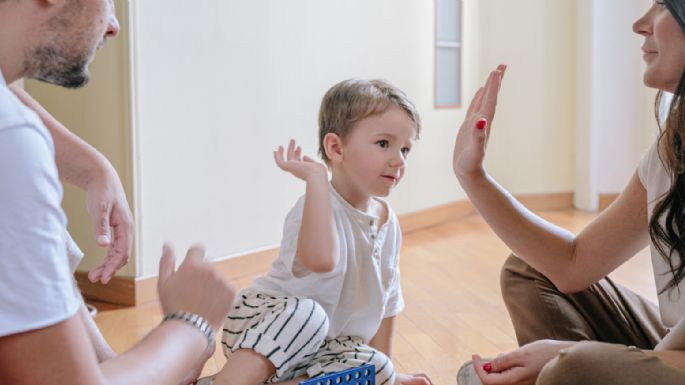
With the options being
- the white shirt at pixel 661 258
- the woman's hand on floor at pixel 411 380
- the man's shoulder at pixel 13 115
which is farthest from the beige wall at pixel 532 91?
the man's shoulder at pixel 13 115

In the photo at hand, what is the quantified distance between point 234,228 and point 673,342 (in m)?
2.24

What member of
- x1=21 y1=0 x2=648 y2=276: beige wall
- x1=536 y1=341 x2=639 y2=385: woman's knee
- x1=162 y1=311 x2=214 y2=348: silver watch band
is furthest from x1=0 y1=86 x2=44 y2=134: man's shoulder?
x1=21 y1=0 x2=648 y2=276: beige wall

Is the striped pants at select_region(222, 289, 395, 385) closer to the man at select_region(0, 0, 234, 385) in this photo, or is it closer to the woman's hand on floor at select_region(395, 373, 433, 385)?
the woman's hand on floor at select_region(395, 373, 433, 385)

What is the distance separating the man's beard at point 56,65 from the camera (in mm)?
896

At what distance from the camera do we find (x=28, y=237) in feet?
2.44

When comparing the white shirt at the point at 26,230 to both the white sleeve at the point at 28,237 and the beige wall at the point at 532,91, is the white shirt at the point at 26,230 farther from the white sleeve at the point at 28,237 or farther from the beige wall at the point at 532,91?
the beige wall at the point at 532,91

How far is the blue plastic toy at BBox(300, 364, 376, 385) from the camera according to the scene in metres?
1.50

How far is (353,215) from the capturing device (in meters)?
1.85

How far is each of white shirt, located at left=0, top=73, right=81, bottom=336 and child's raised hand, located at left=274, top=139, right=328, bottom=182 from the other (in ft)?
3.13

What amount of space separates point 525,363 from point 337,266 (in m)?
0.47

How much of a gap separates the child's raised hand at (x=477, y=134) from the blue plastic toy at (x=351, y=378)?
0.42m

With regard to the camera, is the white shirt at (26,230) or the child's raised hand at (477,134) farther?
the child's raised hand at (477,134)

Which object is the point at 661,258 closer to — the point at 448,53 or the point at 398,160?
the point at 398,160

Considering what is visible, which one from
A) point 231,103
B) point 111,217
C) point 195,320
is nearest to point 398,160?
point 111,217
